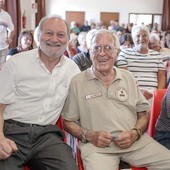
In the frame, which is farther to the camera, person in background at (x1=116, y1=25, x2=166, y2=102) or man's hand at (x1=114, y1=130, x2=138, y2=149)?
person in background at (x1=116, y1=25, x2=166, y2=102)

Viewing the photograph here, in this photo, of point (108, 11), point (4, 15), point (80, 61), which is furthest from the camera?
point (108, 11)

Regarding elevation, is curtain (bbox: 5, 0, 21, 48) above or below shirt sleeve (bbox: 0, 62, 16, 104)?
above

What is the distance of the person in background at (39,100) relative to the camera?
1.72 meters

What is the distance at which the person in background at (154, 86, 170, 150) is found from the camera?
1871 millimetres

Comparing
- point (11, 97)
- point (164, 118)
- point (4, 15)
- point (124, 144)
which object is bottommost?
point (124, 144)

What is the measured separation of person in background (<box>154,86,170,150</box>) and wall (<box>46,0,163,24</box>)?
41.9 ft

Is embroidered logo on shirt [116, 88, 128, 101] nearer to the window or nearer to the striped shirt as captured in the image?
the striped shirt

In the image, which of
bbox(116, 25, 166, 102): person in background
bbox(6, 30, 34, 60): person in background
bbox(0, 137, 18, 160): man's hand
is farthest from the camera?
bbox(6, 30, 34, 60): person in background

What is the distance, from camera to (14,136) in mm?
1771

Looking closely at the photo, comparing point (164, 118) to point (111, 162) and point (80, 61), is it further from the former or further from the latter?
point (80, 61)

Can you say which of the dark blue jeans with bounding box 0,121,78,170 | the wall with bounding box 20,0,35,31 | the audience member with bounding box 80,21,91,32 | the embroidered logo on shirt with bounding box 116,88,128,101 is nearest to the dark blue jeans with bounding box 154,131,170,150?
→ the embroidered logo on shirt with bounding box 116,88,128,101

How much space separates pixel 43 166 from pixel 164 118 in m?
0.82

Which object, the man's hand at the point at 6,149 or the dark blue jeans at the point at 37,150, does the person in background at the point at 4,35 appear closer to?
the dark blue jeans at the point at 37,150

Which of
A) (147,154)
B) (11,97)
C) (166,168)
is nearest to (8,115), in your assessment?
(11,97)
